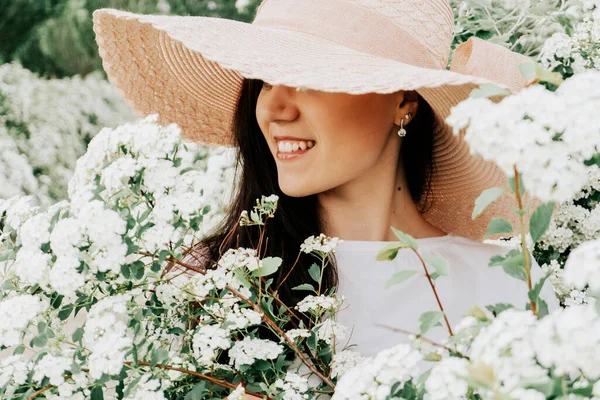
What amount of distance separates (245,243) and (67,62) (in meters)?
3.75

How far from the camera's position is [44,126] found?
14.2ft

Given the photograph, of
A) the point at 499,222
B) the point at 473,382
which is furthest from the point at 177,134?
the point at 473,382

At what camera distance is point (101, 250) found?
35.7 inches

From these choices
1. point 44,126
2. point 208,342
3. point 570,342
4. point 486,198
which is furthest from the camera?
point 44,126

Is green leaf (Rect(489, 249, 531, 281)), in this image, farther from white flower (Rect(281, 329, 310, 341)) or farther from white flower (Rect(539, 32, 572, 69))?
white flower (Rect(539, 32, 572, 69))

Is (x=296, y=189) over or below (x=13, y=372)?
over

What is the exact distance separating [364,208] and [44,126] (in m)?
3.20

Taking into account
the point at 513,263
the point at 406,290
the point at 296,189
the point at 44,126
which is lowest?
the point at 44,126

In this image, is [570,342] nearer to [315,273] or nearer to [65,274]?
[65,274]

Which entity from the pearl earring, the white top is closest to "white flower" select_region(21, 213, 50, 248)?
the white top

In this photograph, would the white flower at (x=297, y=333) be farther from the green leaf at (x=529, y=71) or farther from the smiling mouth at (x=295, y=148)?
the green leaf at (x=529, y=71)

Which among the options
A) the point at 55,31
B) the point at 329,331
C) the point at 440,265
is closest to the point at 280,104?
the point at 329,331

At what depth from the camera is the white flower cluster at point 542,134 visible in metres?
0.61

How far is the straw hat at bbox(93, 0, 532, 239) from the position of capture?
1138 millimetres
